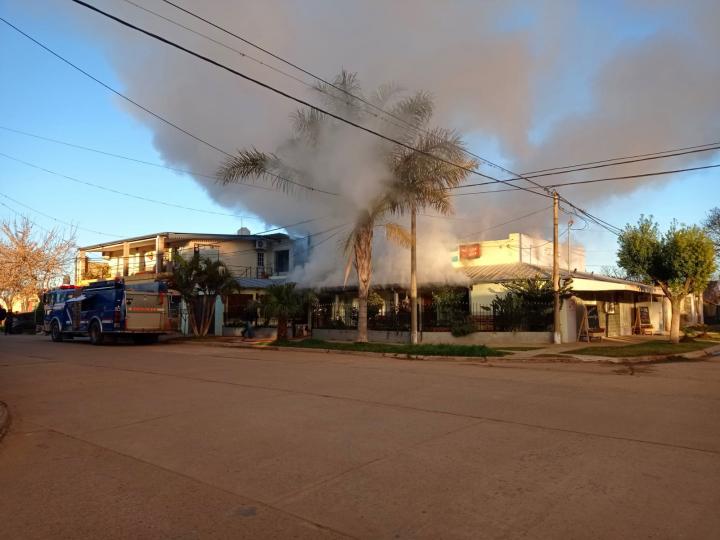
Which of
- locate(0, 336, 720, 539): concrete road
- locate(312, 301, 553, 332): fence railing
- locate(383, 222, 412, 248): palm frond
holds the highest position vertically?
locate(383, 222, 412, 248): palm frond

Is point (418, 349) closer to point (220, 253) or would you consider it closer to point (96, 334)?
point (96, 334)

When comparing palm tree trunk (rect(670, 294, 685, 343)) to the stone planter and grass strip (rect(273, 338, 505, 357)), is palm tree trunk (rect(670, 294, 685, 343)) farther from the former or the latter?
the stone planter

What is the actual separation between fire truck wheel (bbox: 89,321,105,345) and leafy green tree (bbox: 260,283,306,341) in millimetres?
7776

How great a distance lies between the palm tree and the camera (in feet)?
68.9

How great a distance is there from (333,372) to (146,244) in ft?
117

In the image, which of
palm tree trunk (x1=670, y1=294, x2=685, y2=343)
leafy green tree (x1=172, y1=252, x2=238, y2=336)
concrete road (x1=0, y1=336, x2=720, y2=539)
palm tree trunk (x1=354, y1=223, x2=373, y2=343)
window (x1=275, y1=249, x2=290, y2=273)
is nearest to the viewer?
concrete road (x1=0, y1=336, x2=720, y2=539)

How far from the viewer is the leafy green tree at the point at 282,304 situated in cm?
2499

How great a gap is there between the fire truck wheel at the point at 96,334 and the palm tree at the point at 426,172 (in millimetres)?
15026

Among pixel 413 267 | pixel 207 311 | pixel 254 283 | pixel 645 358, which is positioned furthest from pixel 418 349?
pixel 254 283

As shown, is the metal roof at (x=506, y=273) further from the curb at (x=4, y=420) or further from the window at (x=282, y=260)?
the curb at (x=4, y=420)

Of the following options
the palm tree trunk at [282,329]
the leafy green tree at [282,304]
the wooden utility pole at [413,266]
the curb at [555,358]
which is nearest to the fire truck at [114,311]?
the leafy green tree at [282,304]

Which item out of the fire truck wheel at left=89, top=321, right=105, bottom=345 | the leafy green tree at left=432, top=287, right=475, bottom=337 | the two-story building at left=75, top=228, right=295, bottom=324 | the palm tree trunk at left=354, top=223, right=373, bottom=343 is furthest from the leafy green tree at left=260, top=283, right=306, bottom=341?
the two-story building at left=75, top=228, right=295, bottom=324

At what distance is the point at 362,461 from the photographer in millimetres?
5922

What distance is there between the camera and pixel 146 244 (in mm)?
45406
